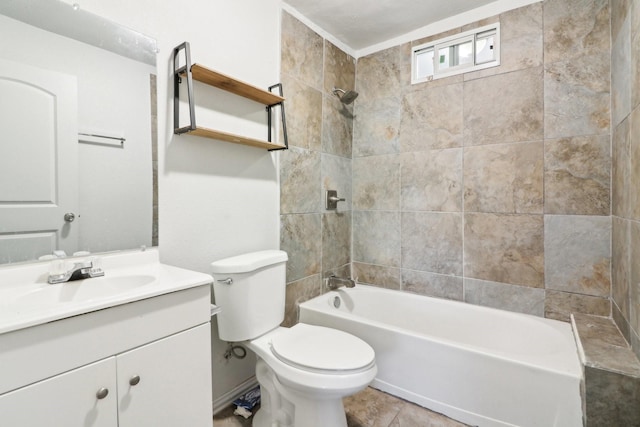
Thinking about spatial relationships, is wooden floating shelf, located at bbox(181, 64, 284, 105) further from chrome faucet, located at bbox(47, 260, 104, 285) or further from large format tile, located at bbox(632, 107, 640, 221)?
large format tile, located at bbox(632, 107, 640, 221)

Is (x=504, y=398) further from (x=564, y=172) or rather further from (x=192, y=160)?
(x=192, y=160)

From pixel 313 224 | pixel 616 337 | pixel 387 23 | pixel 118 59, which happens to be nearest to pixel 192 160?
pixel 118 59

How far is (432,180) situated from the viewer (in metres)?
2.19

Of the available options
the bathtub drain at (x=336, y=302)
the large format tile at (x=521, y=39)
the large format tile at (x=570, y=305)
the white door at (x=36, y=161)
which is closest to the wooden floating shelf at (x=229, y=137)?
the white door at (x=36, y=161)

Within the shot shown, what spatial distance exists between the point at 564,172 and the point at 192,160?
208 cm

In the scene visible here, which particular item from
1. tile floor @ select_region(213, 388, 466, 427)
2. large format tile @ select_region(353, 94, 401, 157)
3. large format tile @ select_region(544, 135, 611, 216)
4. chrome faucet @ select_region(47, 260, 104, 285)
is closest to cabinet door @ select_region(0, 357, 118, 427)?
chrome faucet @ select_region(47, 260, 104, 285)

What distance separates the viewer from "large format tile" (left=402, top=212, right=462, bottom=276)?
2.10 meters

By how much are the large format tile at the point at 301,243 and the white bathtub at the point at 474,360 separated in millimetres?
227

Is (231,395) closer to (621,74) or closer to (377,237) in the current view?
(377,237)

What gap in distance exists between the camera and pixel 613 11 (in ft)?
5.21

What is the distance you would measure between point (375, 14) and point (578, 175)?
1.63 m

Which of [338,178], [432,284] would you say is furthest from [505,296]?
[338,178]

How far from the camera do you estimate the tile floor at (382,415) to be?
59.4 inches

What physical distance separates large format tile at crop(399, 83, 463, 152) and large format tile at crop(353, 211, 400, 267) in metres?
0.57
